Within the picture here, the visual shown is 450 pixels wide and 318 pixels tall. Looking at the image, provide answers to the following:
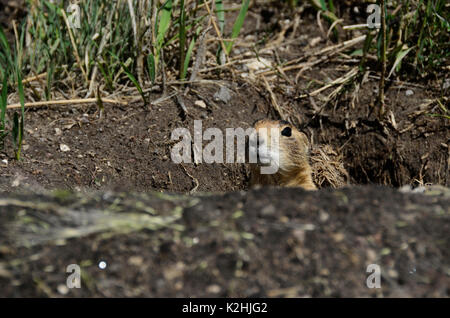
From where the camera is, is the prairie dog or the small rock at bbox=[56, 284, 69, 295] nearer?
the small rock at bbox=[56, 284, 69, 295]

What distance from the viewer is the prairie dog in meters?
3.88

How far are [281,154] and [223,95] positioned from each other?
95 cm

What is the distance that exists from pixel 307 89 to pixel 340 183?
869 mm

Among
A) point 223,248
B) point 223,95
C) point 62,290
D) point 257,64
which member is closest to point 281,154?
point 223,95

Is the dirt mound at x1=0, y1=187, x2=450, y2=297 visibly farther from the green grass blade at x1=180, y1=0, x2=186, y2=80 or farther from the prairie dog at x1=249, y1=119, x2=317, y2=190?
the green grass blade at x1=180, y1=0, x2=186, y2=80

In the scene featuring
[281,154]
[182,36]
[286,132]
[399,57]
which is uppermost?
[182,36]

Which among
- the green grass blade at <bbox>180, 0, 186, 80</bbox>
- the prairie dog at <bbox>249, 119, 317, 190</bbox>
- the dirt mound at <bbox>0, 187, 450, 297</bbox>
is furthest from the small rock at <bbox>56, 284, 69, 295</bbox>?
the green grass blade at <bbox>180, 0, 186, 80</bbox>

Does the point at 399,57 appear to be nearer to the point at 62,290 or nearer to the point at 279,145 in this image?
the point at 279,145

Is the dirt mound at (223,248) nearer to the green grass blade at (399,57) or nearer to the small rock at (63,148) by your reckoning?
the small rock at (63,148)

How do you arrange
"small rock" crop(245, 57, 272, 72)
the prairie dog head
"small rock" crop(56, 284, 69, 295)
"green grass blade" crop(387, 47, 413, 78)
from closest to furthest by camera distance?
"small rock" crop(56, 284, 69, 295) < the prairie dog head < "green grass blade" crop(387, 47, 413, 78) < "small rock" crop(245, 57, 272, 72)

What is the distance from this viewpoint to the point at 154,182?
4.23m

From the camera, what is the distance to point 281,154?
4.05 metres

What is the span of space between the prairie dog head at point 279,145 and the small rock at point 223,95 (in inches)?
30.4
